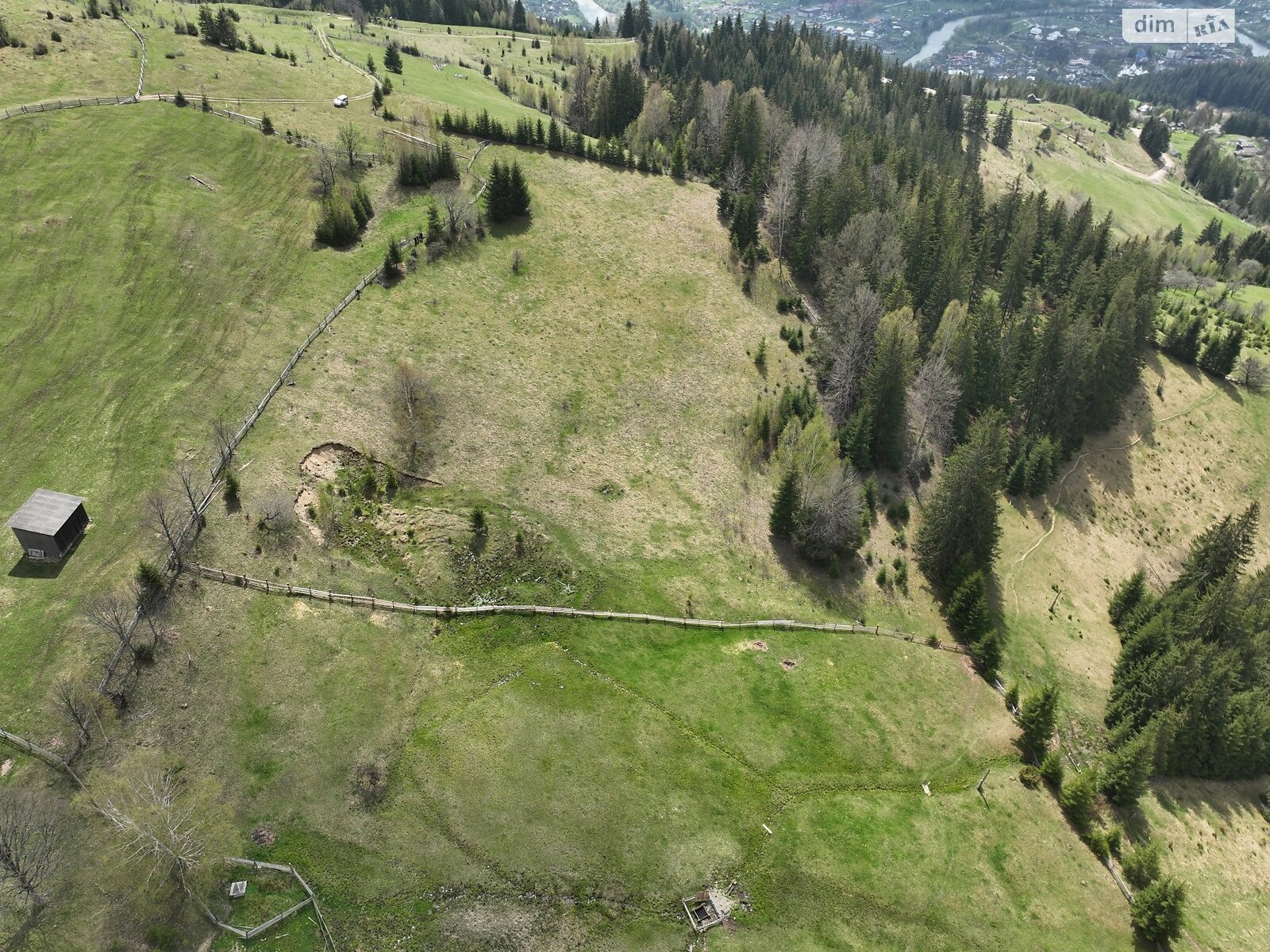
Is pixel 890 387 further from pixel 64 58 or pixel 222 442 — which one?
pixel 64 58

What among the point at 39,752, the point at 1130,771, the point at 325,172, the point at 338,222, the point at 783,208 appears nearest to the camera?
the point at 39,752

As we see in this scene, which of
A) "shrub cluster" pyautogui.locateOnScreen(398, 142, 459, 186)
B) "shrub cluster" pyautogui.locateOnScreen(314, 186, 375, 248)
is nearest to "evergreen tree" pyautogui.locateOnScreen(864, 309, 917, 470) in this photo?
"shrub cluster" pyautogui.locateOnScreen(398, 142, 459, 186)

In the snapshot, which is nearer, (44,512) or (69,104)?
(44,512)

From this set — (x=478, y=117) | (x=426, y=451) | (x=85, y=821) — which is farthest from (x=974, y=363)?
(x=85, y=821)

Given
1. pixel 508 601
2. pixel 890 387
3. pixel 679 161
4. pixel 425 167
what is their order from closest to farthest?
pixel 508 601 → pixel 890 387 → pixel 425 167 → pixel 679 161

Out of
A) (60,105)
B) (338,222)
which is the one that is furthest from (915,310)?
(60,105)

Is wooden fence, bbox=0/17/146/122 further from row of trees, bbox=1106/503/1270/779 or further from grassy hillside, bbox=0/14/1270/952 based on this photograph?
row of trees, bbox=1106/503/1270/779

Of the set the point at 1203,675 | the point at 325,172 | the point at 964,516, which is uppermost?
the point at 325,172
